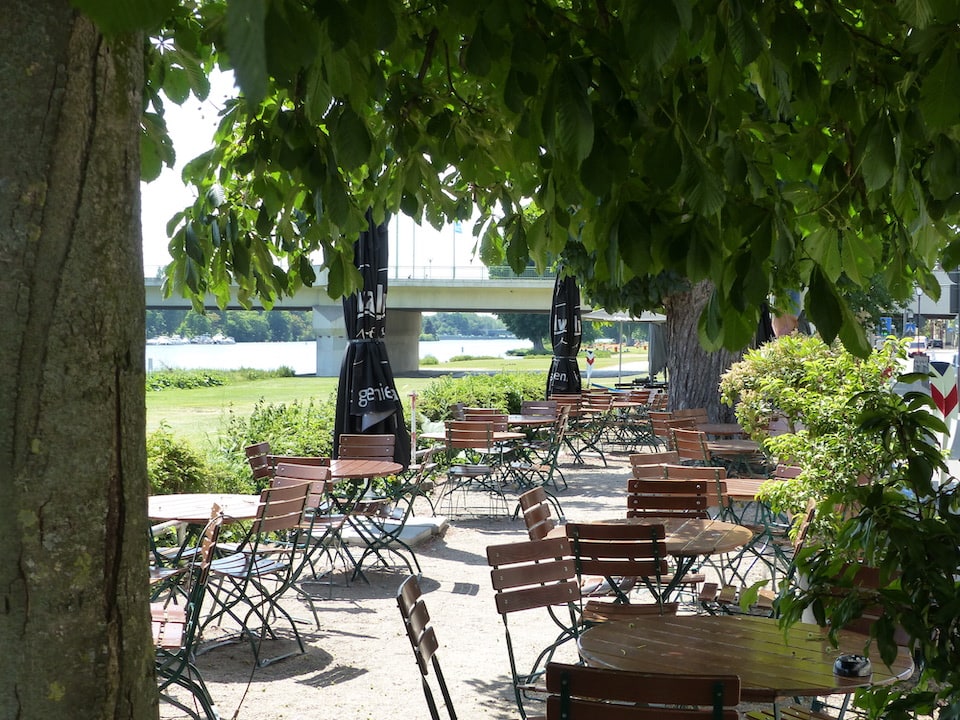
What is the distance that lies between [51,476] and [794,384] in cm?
612

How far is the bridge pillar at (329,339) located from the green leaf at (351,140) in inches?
1898

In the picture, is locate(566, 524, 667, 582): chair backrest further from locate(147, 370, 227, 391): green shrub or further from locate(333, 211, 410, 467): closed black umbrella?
locate(147, 370, 227, 391): green shrub

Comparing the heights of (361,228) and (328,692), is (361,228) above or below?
above

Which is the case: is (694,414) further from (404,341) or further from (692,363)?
(404,341)

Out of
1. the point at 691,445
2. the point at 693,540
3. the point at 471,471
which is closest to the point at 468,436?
the point at 471,471

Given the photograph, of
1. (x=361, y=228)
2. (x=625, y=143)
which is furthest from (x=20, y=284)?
(x=361, y=228)

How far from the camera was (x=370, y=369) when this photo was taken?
1058 cm

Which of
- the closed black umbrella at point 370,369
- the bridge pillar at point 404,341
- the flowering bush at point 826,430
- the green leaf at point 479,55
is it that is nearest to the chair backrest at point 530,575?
the flowering bush at point 826,430

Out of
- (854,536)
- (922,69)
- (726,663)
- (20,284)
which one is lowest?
(726,663)

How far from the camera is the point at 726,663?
3664mm

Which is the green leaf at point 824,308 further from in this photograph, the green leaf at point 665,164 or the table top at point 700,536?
the table top at point 700,536

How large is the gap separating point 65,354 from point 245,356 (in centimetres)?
9132

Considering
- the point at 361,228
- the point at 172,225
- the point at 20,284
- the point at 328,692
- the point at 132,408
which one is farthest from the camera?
the point at 328,692

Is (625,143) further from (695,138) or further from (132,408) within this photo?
(132,408)
